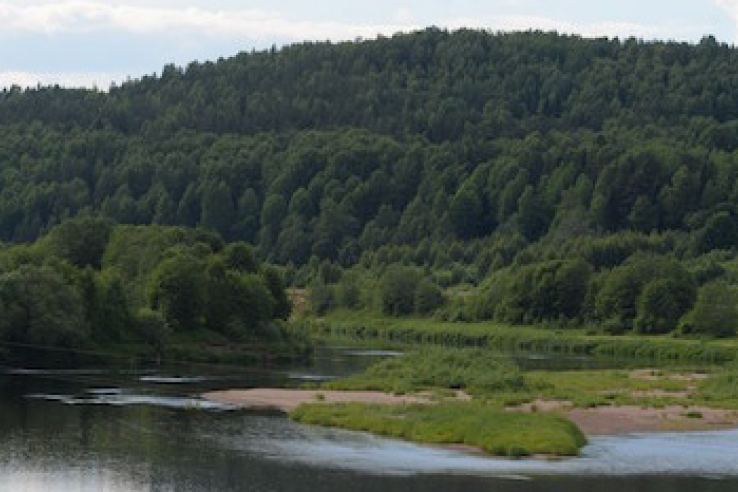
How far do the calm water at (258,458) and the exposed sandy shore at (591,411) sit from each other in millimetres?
3274

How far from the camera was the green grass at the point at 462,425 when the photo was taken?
72.7 metres

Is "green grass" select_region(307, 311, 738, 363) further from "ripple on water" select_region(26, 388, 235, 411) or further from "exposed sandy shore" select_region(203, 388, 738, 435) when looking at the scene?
"ripple on water" select_region(26, 388, 235, 411)

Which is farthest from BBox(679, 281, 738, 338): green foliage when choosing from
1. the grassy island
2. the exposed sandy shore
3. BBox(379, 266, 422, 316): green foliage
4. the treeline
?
the exposed sandy shore

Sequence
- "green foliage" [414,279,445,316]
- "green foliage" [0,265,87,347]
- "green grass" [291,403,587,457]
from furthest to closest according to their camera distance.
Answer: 1. "green foliage" [414,279,445,316]
2. "green foliage" [0,265,87,347]
3. "green grass" [291,403,587,457]

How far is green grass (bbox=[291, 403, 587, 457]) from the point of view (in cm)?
7269

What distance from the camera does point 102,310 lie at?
119 meters

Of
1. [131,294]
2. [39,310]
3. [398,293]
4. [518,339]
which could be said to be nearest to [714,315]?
[518,339]

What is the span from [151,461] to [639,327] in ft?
333

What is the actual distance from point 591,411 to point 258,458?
2600 centimetres

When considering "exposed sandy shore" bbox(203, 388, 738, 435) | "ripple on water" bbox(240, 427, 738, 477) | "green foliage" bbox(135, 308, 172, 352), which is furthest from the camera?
"green foliage" bbox(135, 308, 172, 352)

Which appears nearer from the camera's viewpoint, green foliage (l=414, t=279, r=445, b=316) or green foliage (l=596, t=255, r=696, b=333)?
green foliage (l=596, t=255, r=696, b=333)

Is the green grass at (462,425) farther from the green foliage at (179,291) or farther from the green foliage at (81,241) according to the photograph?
the green foliage at (81,241)

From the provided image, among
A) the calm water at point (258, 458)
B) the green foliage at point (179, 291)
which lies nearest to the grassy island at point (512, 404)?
the calm water at point (258, 458)

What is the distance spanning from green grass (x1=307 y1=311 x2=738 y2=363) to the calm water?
2526 inches
